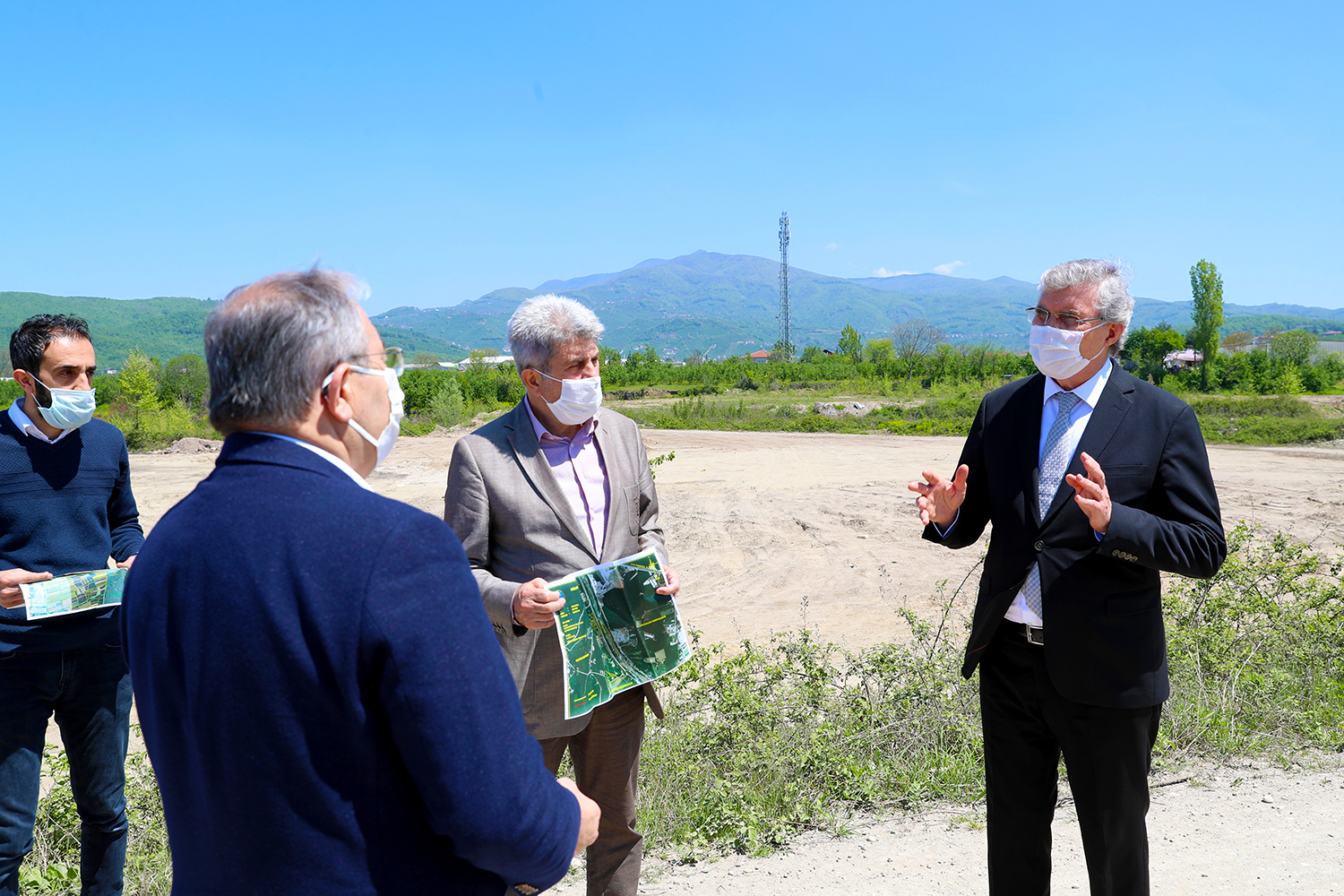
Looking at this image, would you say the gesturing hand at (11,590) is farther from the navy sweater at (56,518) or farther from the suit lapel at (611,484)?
the suit lapel at (611,484)

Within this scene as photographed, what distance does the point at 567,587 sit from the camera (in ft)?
8.17

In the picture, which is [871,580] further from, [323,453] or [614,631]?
[323,453]

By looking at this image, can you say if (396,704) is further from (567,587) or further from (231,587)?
(567,587)

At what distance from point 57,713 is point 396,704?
8.78ft

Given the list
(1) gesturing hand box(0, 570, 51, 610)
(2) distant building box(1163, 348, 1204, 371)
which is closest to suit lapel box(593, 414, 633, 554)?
(1) gesturing hand box(0, 570, 51, 610)

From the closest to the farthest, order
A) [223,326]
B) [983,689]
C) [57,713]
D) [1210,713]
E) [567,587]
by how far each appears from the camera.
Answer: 1. [223,326]
2. [567,587]
3. [983,689]
4. [57,713]
5. [1210,713]

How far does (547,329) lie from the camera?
2.80 meters

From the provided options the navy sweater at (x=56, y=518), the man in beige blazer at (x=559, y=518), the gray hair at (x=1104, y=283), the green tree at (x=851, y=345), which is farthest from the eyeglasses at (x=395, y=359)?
the green tree at (x=851, y=345)

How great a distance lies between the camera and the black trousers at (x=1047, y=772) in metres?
2.53

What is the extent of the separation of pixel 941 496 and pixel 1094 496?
0.57 metres

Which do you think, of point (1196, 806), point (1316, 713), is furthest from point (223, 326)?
point (1316, 713)

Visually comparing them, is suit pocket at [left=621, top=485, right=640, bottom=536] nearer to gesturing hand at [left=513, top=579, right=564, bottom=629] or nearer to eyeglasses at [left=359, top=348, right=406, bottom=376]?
gesturing hand at [left=513, top=579, right=564, bottom=629]

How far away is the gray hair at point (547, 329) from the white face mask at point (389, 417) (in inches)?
51.6

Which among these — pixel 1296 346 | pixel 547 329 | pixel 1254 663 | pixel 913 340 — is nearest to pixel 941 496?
pixel 547 329
